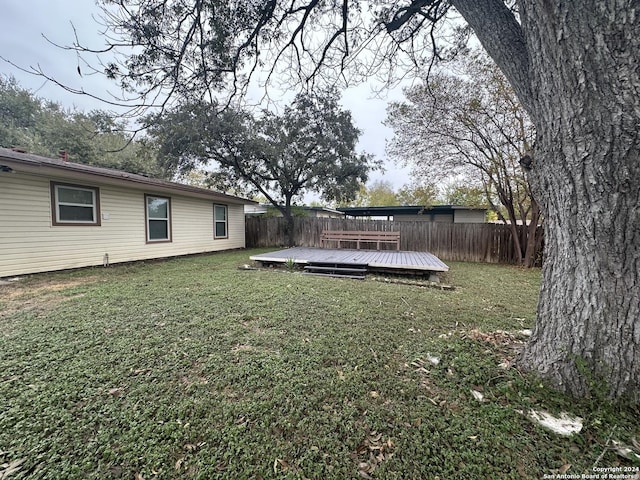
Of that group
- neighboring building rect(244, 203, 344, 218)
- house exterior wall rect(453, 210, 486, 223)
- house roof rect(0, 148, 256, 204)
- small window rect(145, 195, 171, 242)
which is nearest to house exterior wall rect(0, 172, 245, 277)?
small window rect(145, 195, 171, 242)

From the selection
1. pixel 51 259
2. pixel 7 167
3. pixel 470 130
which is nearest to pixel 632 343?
pixel 470 130

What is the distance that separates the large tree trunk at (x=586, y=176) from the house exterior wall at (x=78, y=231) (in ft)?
26.2

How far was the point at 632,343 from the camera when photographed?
1538 mm

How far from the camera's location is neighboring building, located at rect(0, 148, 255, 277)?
499 centimetres

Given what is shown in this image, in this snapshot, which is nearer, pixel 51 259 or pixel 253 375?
pixel 253 375

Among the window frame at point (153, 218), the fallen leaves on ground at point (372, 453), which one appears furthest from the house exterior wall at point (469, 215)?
the fallen leaves on ground at point (372, 453)

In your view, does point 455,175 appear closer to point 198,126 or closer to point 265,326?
point 265,326

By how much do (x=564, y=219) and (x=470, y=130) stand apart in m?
6.72

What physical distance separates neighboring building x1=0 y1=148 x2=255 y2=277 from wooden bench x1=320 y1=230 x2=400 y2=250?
4595 millimetres

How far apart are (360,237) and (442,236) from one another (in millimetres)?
2852

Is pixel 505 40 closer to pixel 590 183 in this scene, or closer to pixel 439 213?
pixel 590 183

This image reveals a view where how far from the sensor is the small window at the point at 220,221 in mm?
10297

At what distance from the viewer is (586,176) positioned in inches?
59.2

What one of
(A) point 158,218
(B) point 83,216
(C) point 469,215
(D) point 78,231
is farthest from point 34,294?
(C) point 469,215
